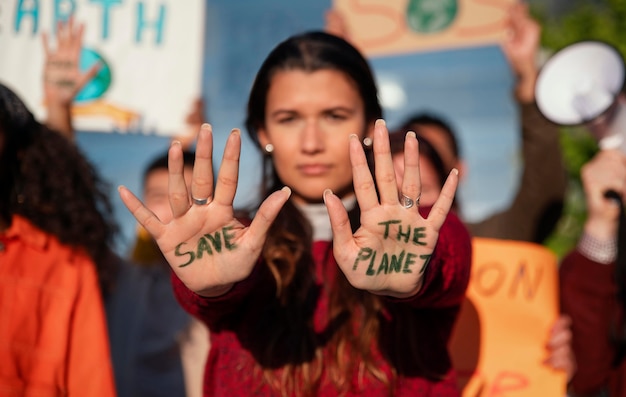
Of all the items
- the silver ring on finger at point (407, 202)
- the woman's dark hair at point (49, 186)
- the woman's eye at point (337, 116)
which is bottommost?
the woman's dark hair at point (49, 186)

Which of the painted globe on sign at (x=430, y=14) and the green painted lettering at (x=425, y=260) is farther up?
the painted globe on sign at (x=430, y=14)

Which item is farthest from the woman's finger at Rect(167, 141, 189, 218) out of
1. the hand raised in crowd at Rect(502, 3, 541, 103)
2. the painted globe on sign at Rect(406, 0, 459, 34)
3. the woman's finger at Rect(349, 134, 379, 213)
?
the painted globe on sign at Rect(406, 0, 459, 34)

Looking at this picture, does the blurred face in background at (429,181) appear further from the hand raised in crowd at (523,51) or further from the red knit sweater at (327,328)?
the red knit sweater at (327,328)

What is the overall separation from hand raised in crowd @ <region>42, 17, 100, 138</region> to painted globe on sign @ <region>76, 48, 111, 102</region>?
0.21 ft

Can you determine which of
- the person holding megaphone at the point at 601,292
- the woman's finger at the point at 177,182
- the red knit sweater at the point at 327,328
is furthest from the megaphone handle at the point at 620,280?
the woman's finger at the point at 177,182

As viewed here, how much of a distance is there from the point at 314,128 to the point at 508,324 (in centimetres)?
93

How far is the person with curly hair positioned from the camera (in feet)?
5.24

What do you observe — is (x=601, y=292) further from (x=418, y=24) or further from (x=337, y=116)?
(x=418, y=24)

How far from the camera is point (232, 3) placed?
2.63 metres

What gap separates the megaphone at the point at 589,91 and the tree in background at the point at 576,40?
239 centimetres

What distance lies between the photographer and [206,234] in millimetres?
1200

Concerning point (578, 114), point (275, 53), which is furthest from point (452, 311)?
point (578, 114)

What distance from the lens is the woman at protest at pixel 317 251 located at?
1.17 metres

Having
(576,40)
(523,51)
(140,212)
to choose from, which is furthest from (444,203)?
(576,40)
